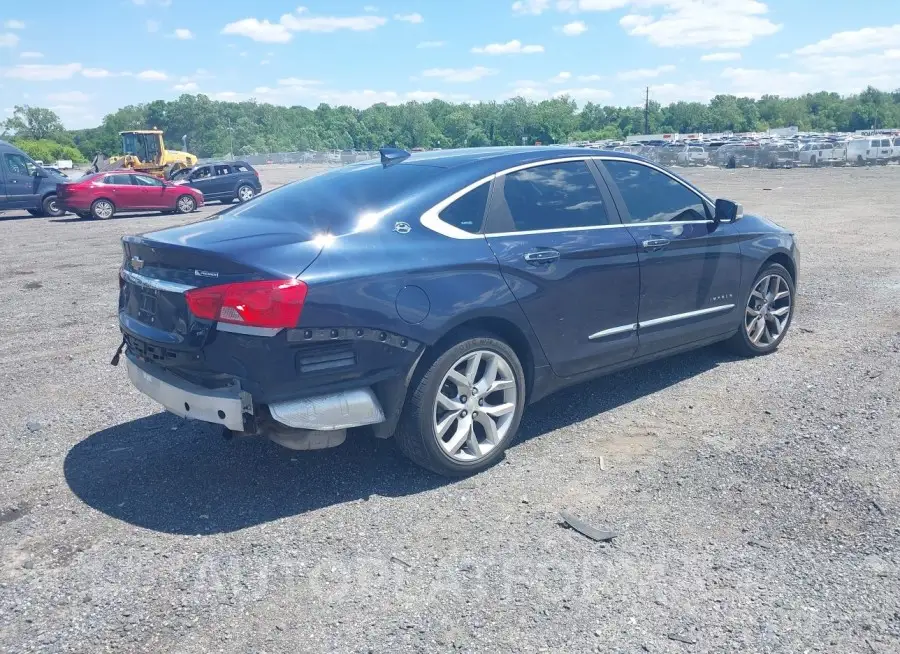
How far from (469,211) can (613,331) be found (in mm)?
1288

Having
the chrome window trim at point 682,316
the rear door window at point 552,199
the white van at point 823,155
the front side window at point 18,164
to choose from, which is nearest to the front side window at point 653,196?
the rear door window at point 552,199

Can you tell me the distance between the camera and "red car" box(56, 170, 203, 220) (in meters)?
21.8

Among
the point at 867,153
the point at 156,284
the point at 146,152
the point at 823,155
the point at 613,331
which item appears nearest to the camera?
the point at 156,284

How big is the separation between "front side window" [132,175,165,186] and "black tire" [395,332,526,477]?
2158 cm

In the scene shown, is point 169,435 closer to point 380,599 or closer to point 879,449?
point 380,599

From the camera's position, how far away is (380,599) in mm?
3166

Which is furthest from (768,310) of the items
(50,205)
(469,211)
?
(50,205)

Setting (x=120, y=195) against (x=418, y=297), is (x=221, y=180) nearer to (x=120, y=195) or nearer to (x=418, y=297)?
(x=120, y=195)

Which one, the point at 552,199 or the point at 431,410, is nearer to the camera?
the point at 431,410

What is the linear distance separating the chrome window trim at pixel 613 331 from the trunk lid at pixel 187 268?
1.89 meters

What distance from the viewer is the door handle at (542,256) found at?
14.6ft

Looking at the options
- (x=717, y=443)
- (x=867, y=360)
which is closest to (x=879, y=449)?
(x=717, y=443)

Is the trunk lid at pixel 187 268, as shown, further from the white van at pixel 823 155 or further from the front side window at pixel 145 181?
the white van at pixel 823 155

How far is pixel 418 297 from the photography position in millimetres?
3947
